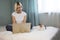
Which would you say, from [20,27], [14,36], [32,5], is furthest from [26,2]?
[14,36]

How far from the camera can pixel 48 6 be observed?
307 cm

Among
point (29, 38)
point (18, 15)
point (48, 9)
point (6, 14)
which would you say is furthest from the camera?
point (6, 14)

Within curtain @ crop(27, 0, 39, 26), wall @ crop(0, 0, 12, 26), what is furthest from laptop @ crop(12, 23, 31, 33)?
wall @ crop(0, 0, 12, 26)

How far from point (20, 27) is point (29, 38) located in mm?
400

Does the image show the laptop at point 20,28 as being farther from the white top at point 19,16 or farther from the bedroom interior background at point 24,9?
the bedroom interior background at point 24,9

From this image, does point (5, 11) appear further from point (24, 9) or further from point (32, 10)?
point (32, 10)

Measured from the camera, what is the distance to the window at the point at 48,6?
2.98 m

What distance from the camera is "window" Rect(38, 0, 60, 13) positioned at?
298cm

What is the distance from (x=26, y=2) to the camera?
327 centimetres

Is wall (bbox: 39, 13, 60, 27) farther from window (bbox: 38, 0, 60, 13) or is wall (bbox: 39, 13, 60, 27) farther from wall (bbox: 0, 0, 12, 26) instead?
wall (bbox: 0, 0, 12, 26)

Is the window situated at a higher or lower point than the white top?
higher

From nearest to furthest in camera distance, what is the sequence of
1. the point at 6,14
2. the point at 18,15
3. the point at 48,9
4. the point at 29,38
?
the point at 29,38
the point at 18,15
the point at 48,9
the point at 6,14

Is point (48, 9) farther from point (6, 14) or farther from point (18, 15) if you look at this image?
point (6, 14)

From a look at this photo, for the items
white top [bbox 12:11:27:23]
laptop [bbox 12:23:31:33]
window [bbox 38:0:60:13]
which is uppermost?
window [bbox 38:0:60:13]
